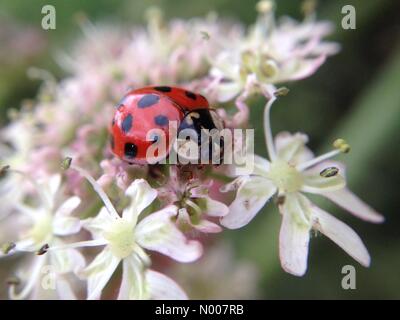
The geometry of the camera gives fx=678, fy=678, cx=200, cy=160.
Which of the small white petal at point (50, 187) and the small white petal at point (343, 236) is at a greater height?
the small white petal at point (50, 187)

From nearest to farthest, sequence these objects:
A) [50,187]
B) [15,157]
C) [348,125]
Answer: [50,187]
[15,157]
[348,125]

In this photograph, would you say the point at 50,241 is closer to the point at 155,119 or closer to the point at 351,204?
the point at 155,119

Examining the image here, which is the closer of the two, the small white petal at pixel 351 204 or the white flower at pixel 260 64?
the small white petal at pixel 351 204

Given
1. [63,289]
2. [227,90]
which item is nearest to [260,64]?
[227,90]

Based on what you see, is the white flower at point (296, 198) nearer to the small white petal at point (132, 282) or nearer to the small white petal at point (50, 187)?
the small white petal at point (132, 282)

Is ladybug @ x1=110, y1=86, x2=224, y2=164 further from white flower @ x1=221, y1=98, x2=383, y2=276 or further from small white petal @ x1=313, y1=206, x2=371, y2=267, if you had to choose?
small white petal @ x1=313, y1=206, x2=371, y2=267

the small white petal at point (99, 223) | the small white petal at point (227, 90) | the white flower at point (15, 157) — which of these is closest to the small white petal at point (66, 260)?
the small white petal at point (99, 223)
